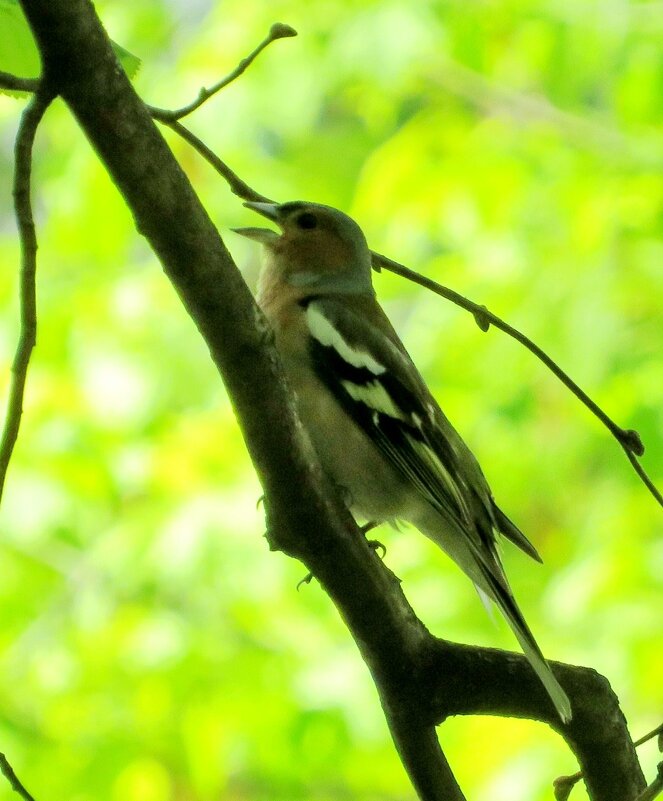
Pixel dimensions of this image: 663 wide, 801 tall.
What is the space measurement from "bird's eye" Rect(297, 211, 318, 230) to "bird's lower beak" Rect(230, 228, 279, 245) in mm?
105

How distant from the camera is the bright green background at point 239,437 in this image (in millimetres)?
4375

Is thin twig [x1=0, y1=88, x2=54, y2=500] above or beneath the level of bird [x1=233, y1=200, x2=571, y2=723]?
beneath

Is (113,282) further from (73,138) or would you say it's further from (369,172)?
(369,172)

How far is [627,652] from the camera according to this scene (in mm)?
4207

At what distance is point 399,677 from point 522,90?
420 centimetres

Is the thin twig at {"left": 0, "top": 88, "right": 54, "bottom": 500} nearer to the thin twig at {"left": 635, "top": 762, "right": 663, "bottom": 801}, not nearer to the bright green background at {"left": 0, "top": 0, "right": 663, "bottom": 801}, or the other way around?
the thin twig at {"left": 635, "top": 762, "right": 663, "bottom": 801}

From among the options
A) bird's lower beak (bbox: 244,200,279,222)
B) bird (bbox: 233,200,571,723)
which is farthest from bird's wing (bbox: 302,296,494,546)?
bird's lower beak (bbox: 244,200,279,222)

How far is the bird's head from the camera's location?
3.59 metres

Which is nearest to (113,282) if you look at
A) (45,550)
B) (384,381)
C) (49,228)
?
(49,228)

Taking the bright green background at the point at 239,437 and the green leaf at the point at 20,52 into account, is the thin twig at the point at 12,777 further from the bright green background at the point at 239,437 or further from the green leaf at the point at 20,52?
the bright green background at the point at 239,437

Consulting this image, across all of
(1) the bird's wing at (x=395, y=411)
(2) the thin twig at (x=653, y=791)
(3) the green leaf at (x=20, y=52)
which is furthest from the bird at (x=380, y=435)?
(2) the thin twig at (x=653, y=791)

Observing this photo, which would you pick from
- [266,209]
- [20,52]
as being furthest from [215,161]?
[266,209]

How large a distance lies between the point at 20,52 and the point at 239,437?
10.6ft

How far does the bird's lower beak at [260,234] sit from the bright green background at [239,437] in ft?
4.90
